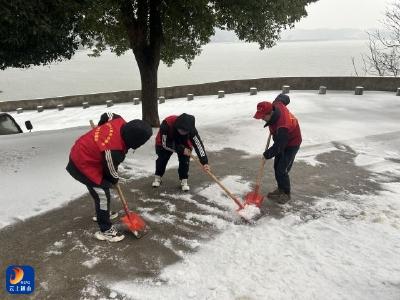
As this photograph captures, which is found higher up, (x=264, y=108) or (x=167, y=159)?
(x=264, y=108)

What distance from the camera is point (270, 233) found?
4.64m

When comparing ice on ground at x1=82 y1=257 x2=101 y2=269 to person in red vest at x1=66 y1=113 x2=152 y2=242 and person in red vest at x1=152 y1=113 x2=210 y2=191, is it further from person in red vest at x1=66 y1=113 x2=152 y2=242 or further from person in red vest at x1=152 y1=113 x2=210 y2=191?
person in red vest at x1=152 y1=113 x2=210 y2=191

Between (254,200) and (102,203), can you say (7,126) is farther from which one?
(254,200)

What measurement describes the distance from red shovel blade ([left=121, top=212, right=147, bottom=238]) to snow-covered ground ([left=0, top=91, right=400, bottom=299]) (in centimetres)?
76

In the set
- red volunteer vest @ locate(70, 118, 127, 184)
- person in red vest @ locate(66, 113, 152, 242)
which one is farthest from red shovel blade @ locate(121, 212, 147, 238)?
red volunteer vest @ locate(70, 118, 127, 184)

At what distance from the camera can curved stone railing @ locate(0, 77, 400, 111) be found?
672 inches

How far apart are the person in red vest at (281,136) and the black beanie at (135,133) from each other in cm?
192

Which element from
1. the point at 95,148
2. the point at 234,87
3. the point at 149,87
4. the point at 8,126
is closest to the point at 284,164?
the point at 95,148

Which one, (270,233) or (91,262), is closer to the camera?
(91,262)

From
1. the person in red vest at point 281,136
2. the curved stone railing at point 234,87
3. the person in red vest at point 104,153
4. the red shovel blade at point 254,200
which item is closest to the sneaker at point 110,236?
the person in red vest at point 104,153

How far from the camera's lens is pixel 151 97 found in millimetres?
10164

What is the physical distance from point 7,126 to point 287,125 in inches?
321

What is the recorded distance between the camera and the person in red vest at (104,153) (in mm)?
3977

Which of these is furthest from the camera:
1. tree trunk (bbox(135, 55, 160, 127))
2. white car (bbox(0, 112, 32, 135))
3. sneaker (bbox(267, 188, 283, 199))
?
tree trunk (bbox(135, 55, 160, 127))
